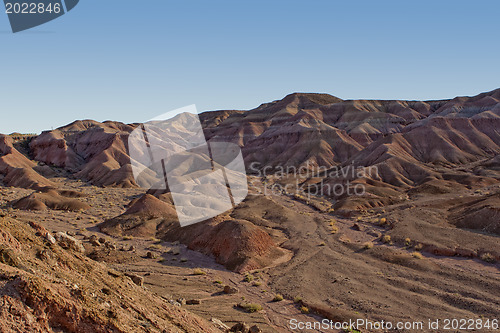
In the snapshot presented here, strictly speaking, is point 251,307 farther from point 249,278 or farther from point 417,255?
point 417,255

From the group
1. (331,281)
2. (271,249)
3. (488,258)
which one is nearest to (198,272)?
(271,249)

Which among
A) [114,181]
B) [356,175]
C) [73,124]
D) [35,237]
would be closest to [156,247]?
[35,237]

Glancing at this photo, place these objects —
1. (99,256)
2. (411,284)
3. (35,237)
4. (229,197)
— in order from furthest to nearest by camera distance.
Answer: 1. (229,197)
2. (99,256)
3. (411,284)
4. (35,237)

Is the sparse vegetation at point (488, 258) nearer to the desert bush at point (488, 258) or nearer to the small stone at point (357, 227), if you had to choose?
the desert bush at point (488, 258)

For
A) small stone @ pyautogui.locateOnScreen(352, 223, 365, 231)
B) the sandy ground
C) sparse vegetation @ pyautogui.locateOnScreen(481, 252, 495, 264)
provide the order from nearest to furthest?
the sandy ground < sparse vegetation @ pyautogui.locateOnScreen(481, 252, 495, 264) < small stone @ pyautogui.locateOnScreen(352, 223, 365, 231)

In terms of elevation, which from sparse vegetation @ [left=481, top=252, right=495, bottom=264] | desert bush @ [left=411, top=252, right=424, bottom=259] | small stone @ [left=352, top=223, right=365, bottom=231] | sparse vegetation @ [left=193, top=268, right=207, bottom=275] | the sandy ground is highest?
sparse vegetation @ [left=193, top=268, right=207, bottom=275]

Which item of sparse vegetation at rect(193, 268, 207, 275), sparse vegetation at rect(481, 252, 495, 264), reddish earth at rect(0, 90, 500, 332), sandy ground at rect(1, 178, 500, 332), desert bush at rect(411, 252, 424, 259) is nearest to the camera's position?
reddish earth at rect(0, 90, 500, 332)

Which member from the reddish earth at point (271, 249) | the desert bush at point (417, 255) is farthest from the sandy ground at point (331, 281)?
the desert bush at point (417, 255)

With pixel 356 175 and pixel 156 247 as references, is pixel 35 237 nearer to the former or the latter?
pixel 156 247

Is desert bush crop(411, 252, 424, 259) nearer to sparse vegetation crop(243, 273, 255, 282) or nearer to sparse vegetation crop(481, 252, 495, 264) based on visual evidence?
sparse vegetation crop(481, 252, 495, 264)

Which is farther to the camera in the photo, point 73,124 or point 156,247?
point 73,124

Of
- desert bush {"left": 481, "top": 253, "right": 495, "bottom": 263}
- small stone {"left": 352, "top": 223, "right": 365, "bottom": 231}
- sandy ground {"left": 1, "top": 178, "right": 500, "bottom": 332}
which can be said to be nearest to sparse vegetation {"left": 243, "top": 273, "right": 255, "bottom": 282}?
sandy ground {"left": 1, "top": 178, "right": 500, "bottom": 332}
